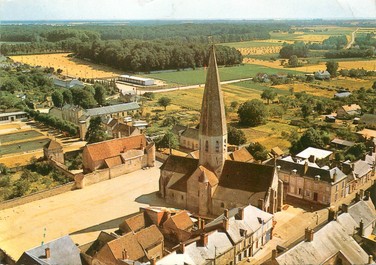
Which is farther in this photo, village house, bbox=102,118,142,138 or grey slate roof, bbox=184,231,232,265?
village house, bbox=102,118,142,138

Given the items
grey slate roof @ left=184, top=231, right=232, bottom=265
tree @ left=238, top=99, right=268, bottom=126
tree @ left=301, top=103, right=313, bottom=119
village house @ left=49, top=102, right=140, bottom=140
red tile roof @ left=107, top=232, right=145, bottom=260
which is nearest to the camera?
grey slate roof @ left=184, top=231, right=232, bottom=265

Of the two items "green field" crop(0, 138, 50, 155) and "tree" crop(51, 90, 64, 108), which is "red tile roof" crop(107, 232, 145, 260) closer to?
"green field" crop(0, 138, 50, 155)

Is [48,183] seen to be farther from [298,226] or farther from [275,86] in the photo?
[275,86]

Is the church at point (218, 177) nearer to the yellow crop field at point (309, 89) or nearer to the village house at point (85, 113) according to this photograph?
the village house at point (85, 113)

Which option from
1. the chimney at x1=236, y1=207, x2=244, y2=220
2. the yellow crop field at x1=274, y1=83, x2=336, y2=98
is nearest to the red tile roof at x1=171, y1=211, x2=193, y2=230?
the chimney at x1=236, y1=207, x2=244, y2=220

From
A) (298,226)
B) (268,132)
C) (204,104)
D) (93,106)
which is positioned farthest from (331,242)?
(93,106)

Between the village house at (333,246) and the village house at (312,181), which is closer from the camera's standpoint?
the village house at (333,246)

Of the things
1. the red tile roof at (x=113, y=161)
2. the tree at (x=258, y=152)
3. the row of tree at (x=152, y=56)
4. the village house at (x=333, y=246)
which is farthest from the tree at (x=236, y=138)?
the row of tree at (x=152, y=56)
